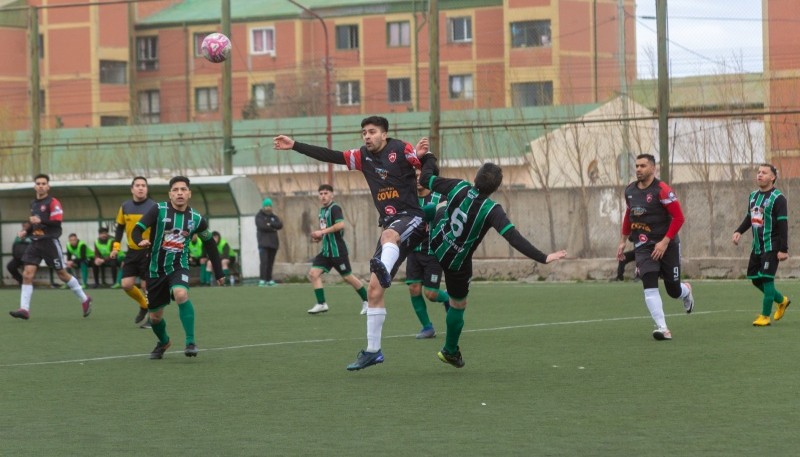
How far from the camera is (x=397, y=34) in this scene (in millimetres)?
61438

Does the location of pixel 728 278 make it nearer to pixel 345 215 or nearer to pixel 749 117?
pixel 749 117

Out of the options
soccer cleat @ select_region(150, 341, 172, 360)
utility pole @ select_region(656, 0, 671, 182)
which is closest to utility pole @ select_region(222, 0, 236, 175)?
utility pole @ select_region(656, 0, 671, 182)

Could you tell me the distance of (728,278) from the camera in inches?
1034

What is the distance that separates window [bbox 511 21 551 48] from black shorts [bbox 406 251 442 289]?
1552 inches

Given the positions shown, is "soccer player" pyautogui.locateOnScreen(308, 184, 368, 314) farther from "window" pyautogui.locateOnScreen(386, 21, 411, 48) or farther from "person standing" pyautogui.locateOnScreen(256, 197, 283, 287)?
"window" pyautogui.locateOnScreen(386, 21, 411, 48)

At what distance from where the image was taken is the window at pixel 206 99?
65812 millimetres

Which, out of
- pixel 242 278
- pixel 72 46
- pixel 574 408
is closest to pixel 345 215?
pixel 242 278

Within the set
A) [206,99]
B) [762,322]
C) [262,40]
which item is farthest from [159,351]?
[206,99]

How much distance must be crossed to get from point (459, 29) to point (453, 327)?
4799cm

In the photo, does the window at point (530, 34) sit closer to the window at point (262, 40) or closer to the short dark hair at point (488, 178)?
the window at point (262, 40)

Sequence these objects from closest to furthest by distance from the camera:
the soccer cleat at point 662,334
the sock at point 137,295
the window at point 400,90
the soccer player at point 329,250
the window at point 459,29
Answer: the soccer cleat at point 662,334
the sock at point 137,295
the soccer player at point 329,250
the window at point 400,90
the window at point 459,29

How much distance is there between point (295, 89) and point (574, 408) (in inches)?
2166

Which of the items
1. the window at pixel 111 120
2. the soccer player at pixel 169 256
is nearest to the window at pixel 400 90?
the window at pixel 111 120

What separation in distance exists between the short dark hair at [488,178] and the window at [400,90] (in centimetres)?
4590
